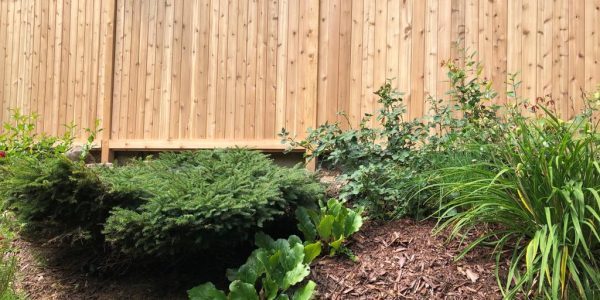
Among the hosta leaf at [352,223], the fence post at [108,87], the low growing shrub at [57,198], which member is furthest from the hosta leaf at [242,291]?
the fence post at [108,87]

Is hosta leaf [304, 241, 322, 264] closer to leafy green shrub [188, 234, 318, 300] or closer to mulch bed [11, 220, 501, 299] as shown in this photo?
leafy green shrub [188, 234, 318, 300]

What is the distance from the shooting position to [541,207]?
2945 millimetres

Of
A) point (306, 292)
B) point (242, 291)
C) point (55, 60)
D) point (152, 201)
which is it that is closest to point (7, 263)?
point (152, 201)

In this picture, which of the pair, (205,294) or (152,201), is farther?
(152,201)

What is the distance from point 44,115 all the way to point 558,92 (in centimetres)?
538

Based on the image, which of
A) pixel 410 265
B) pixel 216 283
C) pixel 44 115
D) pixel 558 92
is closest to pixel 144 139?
pixel 44 115

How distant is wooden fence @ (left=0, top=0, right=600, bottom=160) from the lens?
486 cm

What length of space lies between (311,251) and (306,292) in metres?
0.32

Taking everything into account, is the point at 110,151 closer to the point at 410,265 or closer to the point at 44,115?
the point at 44,115

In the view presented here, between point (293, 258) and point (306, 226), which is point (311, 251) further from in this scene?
point (306, 226)

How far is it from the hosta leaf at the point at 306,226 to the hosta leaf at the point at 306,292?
50 centimetres

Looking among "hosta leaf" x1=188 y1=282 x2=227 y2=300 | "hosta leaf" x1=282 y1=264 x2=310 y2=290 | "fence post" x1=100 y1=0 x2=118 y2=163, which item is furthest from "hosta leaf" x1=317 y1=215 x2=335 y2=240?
"fence post" x1=100 y1=0 x2=118 y2=163

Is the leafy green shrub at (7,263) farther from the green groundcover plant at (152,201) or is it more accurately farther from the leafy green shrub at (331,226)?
the leafy green shrub at (331,226)

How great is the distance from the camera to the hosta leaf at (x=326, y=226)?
3.30 m
